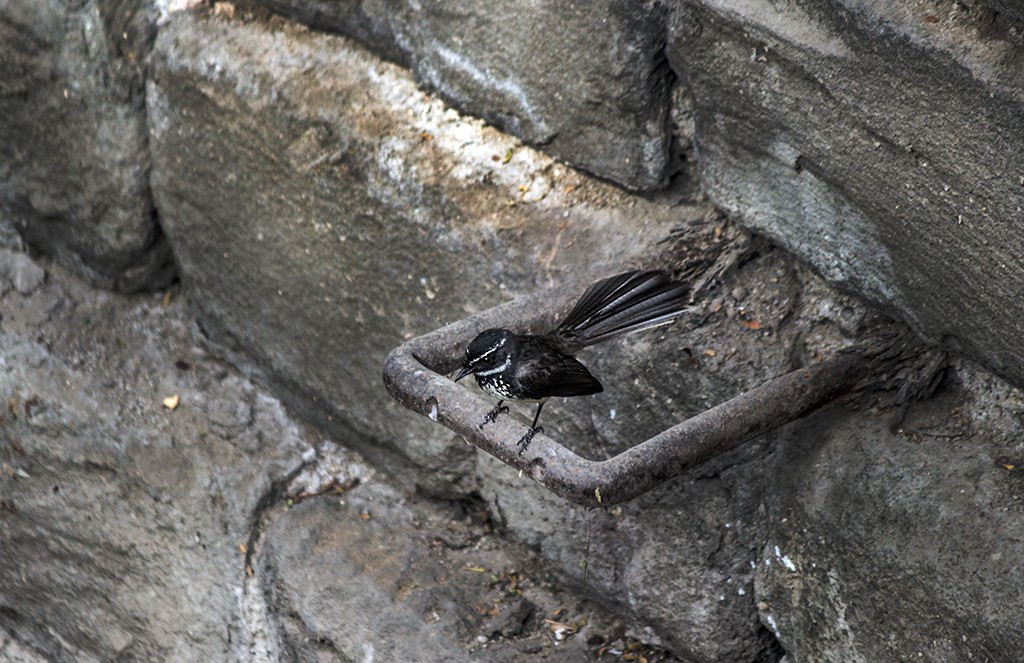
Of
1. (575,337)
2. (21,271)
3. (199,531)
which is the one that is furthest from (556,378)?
(21,271)

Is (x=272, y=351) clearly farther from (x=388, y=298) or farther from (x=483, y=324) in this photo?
(x=483, y=324)

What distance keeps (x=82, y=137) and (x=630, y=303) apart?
208cm

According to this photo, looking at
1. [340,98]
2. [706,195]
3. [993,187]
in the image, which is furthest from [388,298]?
[993,187]

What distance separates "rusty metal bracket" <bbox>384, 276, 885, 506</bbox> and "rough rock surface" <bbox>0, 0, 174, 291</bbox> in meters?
1.74

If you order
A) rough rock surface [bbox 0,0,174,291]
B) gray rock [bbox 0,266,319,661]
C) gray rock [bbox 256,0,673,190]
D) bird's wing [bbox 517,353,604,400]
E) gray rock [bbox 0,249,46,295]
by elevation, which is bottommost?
gray rock [bbox 0,266,319,661]

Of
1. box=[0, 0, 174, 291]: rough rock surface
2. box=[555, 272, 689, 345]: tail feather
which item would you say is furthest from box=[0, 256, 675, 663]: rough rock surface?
box=[555, 272, 689, 345]: tail feather

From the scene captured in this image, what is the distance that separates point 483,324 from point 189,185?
1.55 metres

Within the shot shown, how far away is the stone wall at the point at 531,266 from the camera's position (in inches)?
82.7

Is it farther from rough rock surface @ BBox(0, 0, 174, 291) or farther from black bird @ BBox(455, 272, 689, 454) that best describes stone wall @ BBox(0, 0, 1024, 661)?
black bird @ BBox(455, 272, 689, 454)

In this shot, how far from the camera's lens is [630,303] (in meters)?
2.37

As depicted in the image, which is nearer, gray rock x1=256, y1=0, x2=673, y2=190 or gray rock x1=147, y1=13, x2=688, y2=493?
gray rock x1=256, y1=0, x2=673, y2=190

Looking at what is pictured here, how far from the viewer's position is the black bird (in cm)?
236

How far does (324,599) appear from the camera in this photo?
3059 millimetres

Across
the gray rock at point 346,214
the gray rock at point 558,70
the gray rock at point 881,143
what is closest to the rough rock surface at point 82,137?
the gray rock at point 346,214
